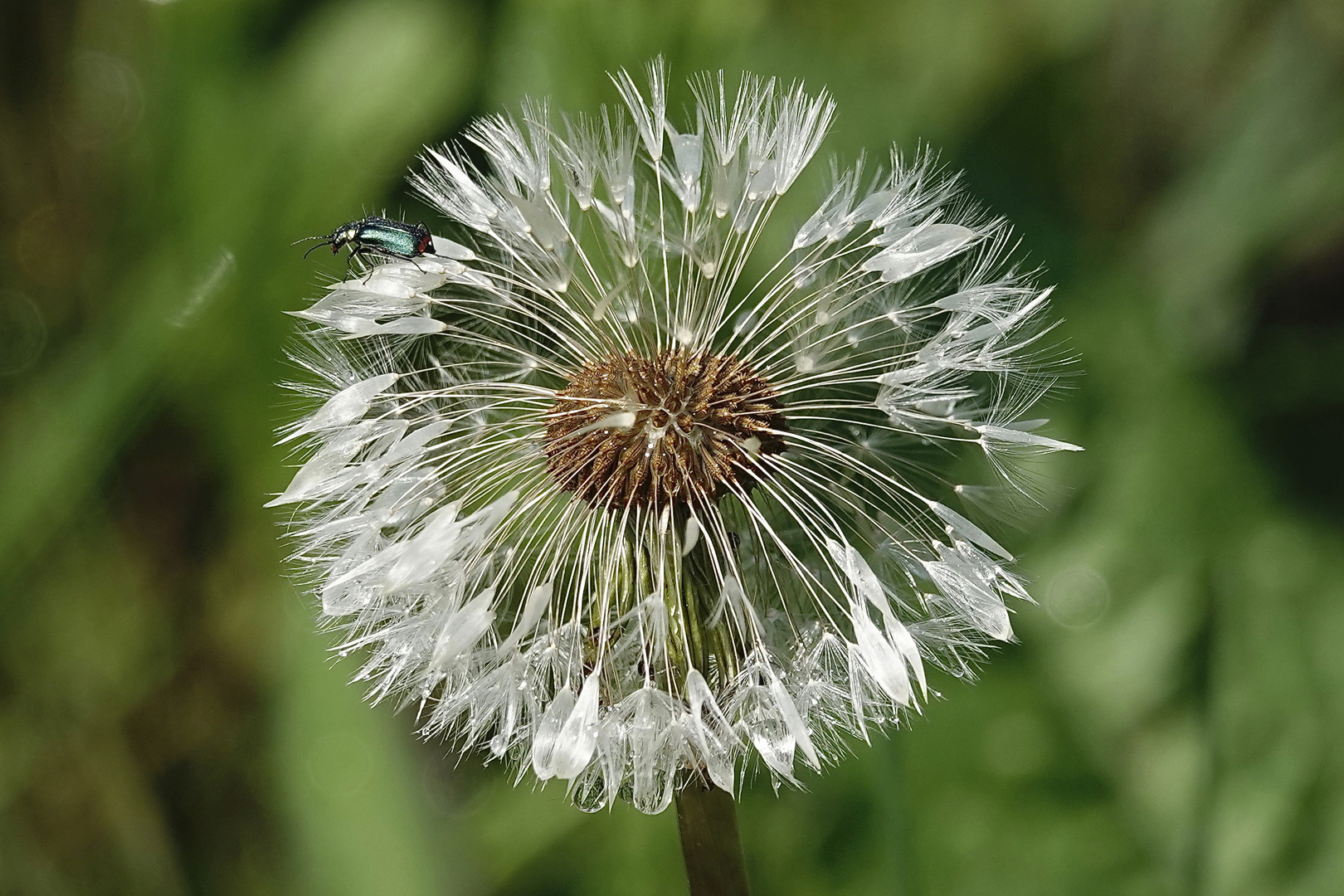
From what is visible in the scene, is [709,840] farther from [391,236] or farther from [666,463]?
[391,236]

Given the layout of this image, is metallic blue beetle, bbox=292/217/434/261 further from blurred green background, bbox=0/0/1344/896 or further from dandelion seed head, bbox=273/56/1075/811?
blurred green background, bbox=0/0/1344/896

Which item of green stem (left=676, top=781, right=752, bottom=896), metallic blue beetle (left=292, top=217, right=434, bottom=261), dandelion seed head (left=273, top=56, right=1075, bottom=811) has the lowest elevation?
green stem (left=676, top=781, right=752, bottom=896)

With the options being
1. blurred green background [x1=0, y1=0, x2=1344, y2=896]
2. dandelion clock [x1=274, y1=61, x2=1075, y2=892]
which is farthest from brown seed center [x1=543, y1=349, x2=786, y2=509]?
blurred green background [x1=0, y1=0, x2=1344, y2=896]

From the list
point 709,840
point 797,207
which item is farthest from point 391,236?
point 797,207

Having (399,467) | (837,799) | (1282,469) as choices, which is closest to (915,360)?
(399,467)

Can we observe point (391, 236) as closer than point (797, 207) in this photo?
Yes

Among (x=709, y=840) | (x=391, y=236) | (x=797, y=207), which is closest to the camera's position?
(x=709, y=840)
